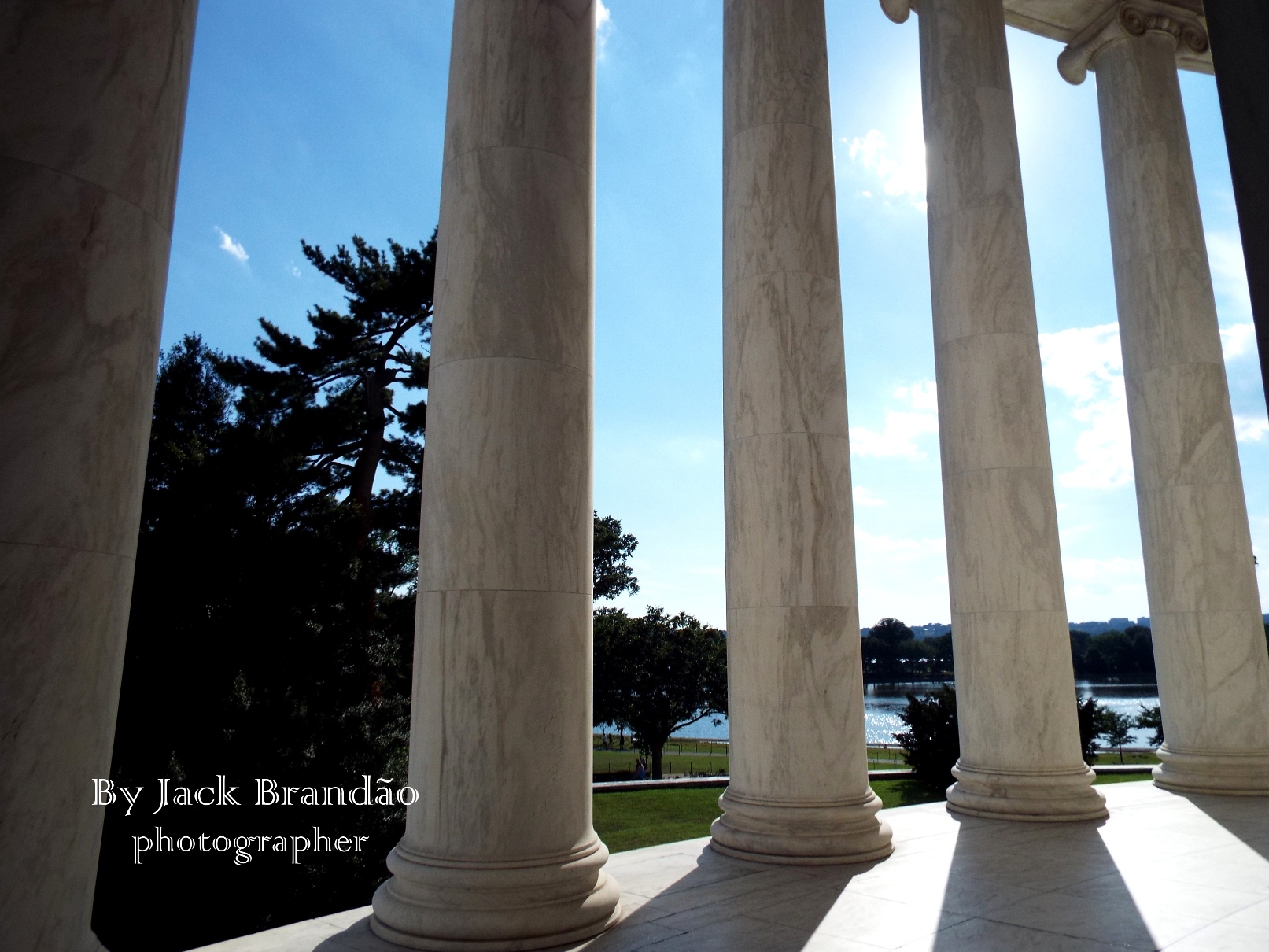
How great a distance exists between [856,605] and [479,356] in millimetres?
89965

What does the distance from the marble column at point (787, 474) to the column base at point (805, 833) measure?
10.3 inches

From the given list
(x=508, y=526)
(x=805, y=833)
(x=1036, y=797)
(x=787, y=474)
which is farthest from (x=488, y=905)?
(x=1036, y=797)

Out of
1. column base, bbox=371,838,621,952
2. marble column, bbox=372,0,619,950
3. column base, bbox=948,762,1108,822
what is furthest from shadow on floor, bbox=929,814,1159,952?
marble column, bbox=372,0,619,950

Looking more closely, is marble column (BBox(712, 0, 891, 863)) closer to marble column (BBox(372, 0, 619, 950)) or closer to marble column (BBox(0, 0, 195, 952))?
marble column (BBox(372, 0, 619, 950))

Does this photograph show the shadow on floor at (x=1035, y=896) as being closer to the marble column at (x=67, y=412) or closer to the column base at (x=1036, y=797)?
the column base at (x=1036, y=797)

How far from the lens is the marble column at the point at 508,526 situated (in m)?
108

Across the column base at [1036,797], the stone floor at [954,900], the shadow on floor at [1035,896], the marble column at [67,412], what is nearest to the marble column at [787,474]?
the stone floor at [954,900]

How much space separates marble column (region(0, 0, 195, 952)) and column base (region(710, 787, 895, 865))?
110521 millimetres

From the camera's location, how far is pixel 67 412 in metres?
65.9

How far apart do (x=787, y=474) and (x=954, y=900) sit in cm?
7522

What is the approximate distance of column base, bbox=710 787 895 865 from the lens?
150625 mm

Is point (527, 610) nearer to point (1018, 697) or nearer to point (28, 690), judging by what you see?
point (28, 690)

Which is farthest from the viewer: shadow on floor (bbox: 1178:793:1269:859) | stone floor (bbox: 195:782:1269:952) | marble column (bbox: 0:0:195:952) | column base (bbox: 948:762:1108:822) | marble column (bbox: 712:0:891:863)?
column base (bbox: 948:762:1108:822)

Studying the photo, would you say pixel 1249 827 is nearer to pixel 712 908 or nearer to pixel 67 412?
pixel 712 908
